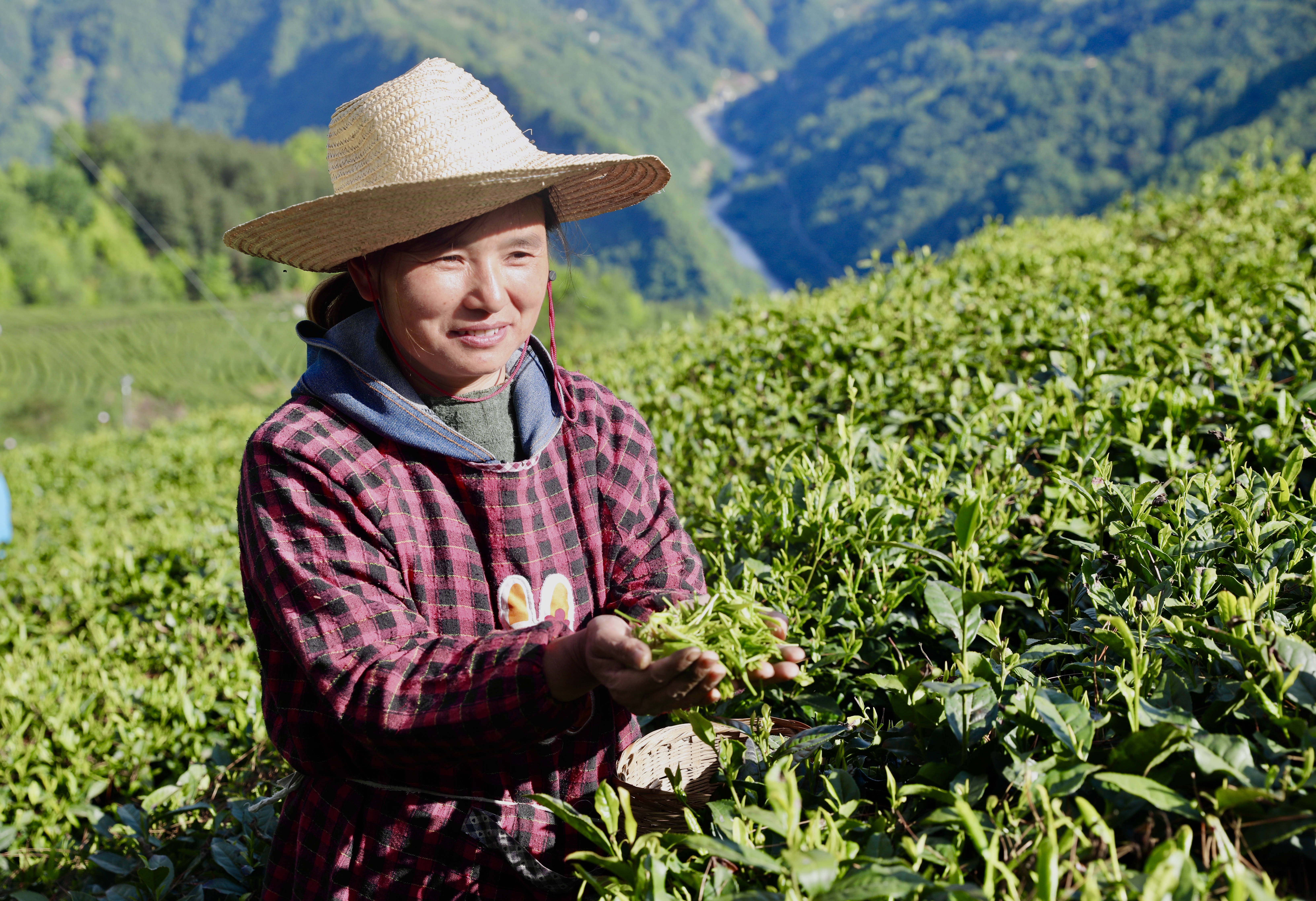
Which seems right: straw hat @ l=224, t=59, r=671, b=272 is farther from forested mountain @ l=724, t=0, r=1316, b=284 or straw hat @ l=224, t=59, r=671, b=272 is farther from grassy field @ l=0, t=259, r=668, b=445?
forested mountain @ l=724, t=0, r=1316, b=284

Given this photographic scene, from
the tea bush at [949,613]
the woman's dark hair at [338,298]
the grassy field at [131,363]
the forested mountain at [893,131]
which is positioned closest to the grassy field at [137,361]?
the grassy field at [131,363]

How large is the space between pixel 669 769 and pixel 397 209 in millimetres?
1046

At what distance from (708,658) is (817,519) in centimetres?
84

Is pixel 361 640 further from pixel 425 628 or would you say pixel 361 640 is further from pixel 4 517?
pixel 4 517

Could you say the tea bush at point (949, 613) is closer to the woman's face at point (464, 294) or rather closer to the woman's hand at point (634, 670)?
the woman's hand at point (634, 670)

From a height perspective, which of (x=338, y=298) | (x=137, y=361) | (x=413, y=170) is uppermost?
(x=137, y=361)

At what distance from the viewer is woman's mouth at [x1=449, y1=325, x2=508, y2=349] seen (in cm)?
165

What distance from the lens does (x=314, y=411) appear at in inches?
63.1

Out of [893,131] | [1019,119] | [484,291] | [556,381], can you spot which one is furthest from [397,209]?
[893,131]

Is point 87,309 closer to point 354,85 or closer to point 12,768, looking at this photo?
point 12,768

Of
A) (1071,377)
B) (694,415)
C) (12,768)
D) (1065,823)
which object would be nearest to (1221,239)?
(1071,377)

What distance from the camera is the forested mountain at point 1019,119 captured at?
101m

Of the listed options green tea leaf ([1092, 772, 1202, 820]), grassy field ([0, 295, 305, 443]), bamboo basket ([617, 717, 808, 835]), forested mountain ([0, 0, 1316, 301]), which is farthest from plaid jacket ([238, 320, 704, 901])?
forested mountain ([0, 0, 1316, 301])

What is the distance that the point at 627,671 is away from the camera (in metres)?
1.24
